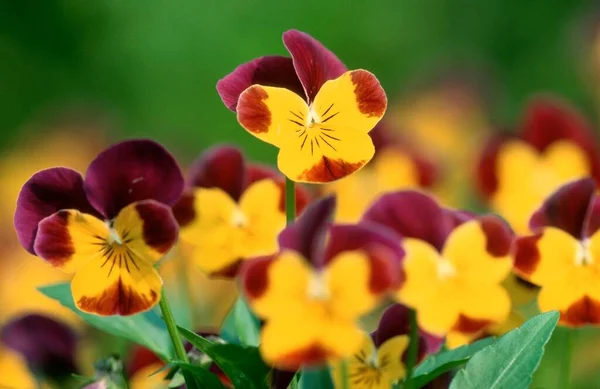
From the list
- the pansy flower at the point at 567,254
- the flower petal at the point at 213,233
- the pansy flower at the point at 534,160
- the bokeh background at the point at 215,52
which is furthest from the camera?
the bokeh background at the point at 215,52

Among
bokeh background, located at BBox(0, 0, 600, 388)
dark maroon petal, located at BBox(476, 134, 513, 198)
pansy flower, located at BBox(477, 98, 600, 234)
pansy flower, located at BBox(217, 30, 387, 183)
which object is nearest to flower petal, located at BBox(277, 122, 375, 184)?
pansy flower, located at BBox(217, 30, 387, 183)

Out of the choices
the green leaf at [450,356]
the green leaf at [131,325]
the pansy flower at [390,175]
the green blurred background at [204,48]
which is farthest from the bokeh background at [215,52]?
the green leaf at [450,356]

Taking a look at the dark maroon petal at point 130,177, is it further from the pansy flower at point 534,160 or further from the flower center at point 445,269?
the pansy flower at point 534,160

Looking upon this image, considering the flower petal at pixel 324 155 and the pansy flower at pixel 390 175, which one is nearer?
the flower petal at pixel 324 155

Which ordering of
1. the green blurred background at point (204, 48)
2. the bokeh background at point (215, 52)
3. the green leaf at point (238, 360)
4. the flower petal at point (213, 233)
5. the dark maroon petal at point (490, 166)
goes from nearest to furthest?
the green leaf at point (238, 360) < the flower petal at point (213, 233) < the dark maroon petal at point (490, 166) < the bokeh background at point (215, 52) < the green blurred background at point (204, 48)

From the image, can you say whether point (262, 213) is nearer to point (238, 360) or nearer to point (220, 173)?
point (220, 173)
